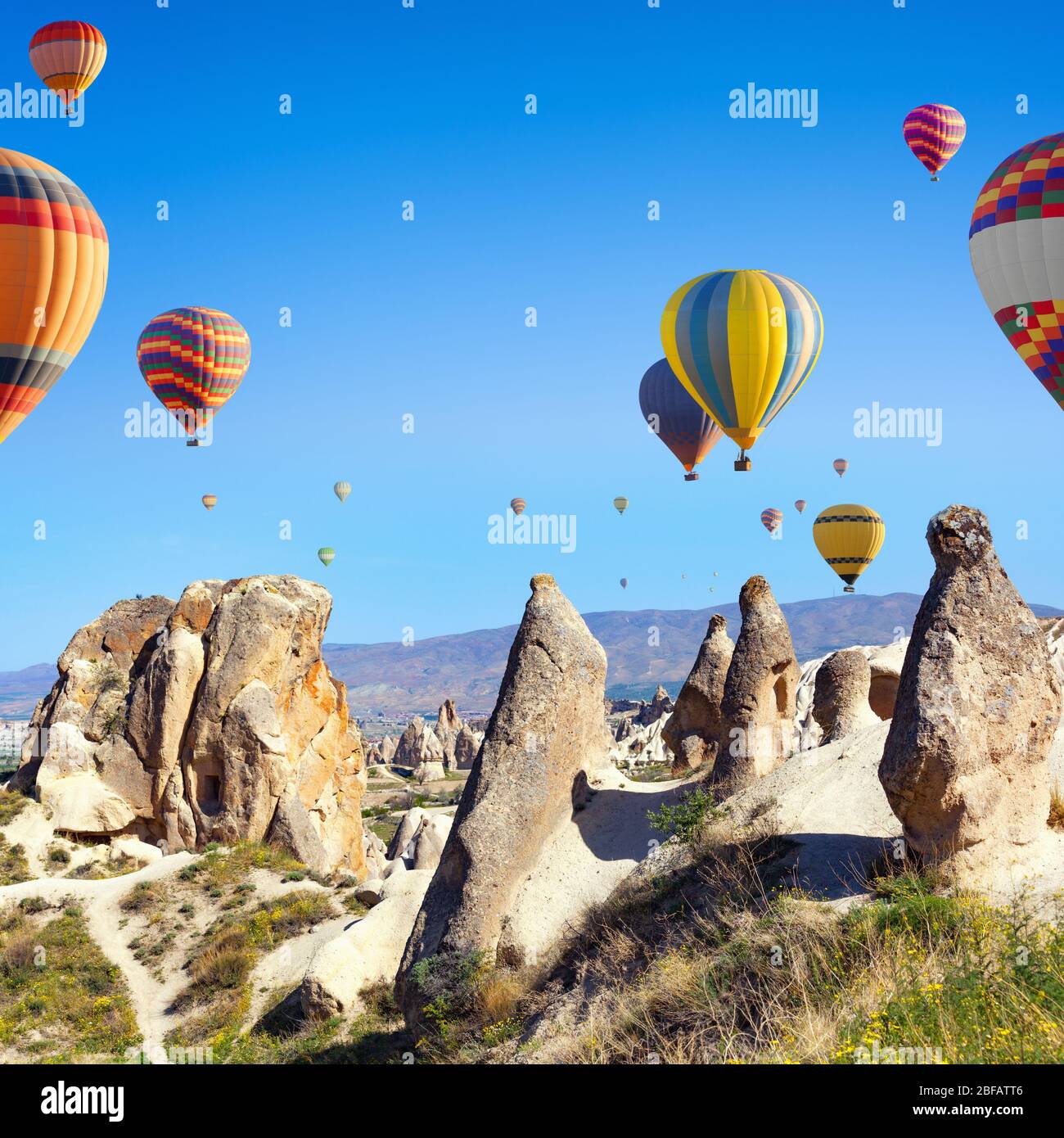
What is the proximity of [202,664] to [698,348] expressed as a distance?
55.1ft

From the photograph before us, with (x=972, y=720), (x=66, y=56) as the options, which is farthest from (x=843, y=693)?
(x=66, y=56)

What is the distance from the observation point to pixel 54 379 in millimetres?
34906

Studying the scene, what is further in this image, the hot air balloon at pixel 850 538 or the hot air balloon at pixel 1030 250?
the hot air balloon at pixel 850 538

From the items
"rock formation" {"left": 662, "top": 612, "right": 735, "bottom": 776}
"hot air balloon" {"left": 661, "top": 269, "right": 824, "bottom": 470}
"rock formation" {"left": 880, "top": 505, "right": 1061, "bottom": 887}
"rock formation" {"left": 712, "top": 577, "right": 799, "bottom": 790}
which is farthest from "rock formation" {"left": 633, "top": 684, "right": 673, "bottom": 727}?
"rock formation" {"left": 880, "top": 505, "right": 1061, "bottom": 887}

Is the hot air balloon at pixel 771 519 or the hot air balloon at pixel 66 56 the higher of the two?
the hot air balloon at pixel 66 56

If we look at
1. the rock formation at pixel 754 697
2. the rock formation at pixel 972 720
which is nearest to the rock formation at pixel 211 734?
the rock formation at pixel 754 697

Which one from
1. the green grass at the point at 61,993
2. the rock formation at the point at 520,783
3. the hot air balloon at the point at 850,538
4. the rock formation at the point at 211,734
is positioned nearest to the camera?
the rock formation at the point at 520,783

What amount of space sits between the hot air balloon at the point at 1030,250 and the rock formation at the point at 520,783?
2221 centimetres

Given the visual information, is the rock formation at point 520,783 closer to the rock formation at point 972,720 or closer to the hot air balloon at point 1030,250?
the rock formation at point 972,720

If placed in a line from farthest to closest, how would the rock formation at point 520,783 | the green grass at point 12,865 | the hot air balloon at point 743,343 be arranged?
1. the hot air balloon at point 743,343
2. the green grass at point 12,865
3. the rock formation at point 520,783

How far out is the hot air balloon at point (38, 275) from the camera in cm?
3288
